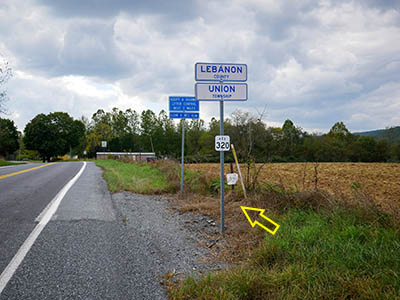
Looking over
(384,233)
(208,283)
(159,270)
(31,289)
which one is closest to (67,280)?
(31,289)

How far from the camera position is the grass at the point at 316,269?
305 cm

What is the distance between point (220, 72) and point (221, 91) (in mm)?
375

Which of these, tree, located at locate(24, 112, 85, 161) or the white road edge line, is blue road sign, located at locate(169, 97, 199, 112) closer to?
the white road edge line

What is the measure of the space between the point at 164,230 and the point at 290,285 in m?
3.14

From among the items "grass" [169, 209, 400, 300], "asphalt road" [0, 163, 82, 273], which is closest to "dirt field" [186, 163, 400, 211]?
"grass" [169, 209, 400, 300]

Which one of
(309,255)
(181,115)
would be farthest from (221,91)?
(181,115)

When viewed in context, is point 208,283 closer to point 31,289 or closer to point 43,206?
point 31,289

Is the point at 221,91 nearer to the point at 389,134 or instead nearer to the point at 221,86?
the point at 221,86

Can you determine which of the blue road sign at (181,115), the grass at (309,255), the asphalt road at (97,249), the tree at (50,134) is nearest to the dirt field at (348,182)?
the grass at (309,255)

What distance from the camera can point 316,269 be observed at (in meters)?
3.48

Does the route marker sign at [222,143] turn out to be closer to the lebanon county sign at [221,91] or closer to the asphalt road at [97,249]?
the lebanon county sign at [221,91]

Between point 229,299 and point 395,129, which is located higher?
point 395,129

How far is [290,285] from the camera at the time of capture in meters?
3.23

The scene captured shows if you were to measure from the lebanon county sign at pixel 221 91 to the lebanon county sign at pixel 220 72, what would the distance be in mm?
131
